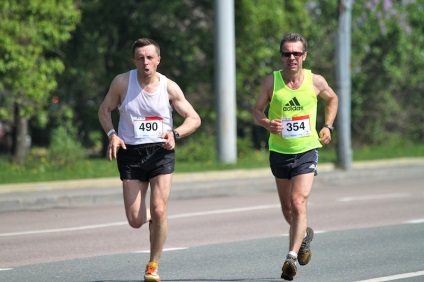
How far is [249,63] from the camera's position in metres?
29.0

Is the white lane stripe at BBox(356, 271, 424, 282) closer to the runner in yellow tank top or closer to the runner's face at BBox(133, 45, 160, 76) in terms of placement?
the runner in yellow tank top

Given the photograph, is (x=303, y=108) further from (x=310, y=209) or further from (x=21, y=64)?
(x=21, y=64)

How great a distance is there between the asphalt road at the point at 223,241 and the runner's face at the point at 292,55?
1.79 m

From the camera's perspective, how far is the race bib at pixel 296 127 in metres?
9.23

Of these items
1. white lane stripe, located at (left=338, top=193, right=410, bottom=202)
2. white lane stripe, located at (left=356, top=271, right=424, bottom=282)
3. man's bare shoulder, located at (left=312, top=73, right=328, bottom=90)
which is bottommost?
white lane stripe, located at (left=338, top=193, right=410, bottom=202)

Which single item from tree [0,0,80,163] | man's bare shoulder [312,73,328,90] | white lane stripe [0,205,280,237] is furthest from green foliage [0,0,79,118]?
man's bare shoulder [312,73,328,90]

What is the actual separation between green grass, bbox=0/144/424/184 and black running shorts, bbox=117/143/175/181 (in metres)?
9.85

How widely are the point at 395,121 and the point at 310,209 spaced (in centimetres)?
1852

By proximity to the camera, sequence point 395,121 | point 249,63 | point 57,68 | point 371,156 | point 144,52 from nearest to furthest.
Answer: point 144,52 < point 57,68 < point 371,156 < point 249,63 < point 395,121

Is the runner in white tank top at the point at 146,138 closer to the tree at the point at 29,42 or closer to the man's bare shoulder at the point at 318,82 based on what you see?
the man's bare shoulder at the point at 318,82

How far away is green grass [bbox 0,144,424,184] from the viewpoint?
19.6 m

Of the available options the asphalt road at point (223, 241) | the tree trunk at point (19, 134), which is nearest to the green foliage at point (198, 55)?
the tree trunk at point (19, 134)

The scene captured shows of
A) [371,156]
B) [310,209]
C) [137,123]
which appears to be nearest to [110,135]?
[137,123]

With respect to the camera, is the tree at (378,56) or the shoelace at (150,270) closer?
the shoelace at (150,270)
